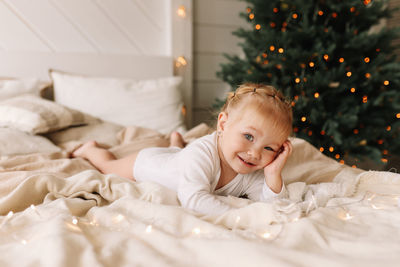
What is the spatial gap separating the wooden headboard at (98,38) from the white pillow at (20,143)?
2.56 feet

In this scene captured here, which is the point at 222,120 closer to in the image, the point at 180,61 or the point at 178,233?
the point at 178,233

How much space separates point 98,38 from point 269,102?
5.77 feet

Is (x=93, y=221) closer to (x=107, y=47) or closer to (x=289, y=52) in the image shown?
(x=289, y=52)

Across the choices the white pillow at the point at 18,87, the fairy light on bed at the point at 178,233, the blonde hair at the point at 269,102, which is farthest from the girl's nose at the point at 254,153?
the white pillow at the point at 18,87

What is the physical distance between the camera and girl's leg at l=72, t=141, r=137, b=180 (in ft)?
4.05

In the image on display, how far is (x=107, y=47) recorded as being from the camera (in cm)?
229

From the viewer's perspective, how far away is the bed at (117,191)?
0.55 meters

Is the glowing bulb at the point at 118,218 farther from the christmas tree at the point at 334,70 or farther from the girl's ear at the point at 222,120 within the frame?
the christmas tree at the point at 334,70

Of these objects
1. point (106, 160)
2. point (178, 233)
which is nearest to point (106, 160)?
point (106, 160)

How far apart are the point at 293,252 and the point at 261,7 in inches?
71.0

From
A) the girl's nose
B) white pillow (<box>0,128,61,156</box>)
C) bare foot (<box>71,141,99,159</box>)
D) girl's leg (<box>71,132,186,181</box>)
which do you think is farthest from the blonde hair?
white pillow (<box>0,128,61,156</box>)

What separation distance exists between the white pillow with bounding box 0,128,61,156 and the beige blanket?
20cm

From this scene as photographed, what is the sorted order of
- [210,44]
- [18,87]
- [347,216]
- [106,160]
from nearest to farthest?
1. [347,216]
2. [106,160]
3. [18,87]
4. [210,44]

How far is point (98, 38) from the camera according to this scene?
226 cm
